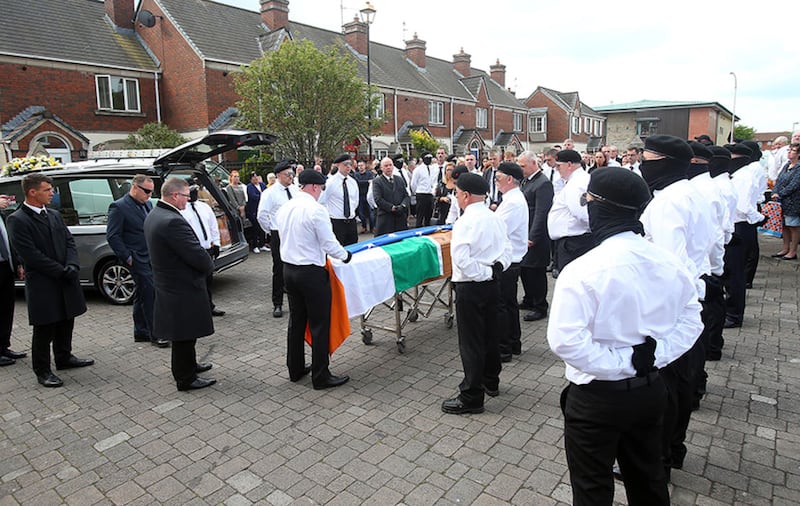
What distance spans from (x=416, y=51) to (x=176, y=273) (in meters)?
37.5

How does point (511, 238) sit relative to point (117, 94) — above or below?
below

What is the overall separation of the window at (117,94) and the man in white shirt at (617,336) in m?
25.6

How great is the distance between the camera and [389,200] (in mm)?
9992

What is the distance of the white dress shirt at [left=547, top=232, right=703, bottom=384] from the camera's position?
7.04ft

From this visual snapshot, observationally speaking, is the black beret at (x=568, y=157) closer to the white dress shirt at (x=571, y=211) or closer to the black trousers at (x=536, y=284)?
the white dress shirt at (x=571, y=211)

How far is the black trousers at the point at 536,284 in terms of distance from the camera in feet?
23.0

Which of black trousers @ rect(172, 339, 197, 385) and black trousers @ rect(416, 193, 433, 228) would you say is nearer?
black trousers @ rect(172, 339, 197, 385)

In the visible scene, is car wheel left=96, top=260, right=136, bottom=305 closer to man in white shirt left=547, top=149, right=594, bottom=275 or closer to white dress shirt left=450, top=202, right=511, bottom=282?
white dress shirt left=450, top=202, right=511, bottom=282

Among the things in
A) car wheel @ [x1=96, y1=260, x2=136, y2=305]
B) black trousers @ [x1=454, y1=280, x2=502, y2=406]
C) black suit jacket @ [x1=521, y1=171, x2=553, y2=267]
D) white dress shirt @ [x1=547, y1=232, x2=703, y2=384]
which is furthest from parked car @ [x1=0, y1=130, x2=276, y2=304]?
white dress shirt @ [x1=547, y1=232, x2=703, y2=384]

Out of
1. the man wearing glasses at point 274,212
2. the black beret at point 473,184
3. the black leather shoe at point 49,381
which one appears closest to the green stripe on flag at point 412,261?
the black beret at point 473,184

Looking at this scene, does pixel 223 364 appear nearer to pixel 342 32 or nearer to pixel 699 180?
pixel 699 180

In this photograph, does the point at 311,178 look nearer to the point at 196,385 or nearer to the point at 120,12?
the point at 196,385

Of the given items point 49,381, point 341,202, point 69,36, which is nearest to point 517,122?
point 69,36

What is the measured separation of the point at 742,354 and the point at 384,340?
3998 millimetres
